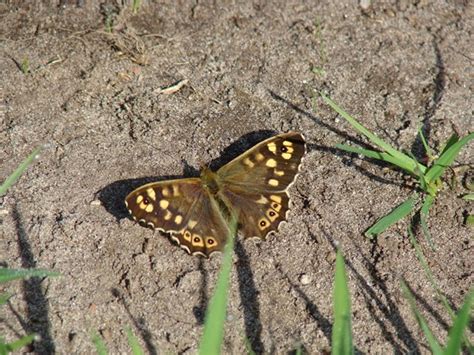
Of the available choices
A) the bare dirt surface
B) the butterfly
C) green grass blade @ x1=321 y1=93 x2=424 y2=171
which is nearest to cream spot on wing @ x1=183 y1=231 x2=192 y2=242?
the butterfly

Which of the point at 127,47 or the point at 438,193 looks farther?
the point at 127,47

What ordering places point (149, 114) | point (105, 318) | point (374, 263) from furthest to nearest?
point (149, 114), point (374, 263), point (105, 318)

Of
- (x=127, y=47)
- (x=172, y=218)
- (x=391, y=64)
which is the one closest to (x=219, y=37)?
(x=127, y=47)

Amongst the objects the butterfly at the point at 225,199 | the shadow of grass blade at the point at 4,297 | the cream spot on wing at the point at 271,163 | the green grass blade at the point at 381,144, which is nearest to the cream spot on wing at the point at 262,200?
the butterfly at the point at 225,199

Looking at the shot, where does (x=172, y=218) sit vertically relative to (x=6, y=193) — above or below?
above

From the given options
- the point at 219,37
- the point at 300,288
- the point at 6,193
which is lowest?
the point at 6,193

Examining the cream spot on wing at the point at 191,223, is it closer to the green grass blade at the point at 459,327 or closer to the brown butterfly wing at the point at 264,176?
the brown butterfly wing at the point at 264,176

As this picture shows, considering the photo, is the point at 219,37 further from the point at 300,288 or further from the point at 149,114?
the point at 300,288
